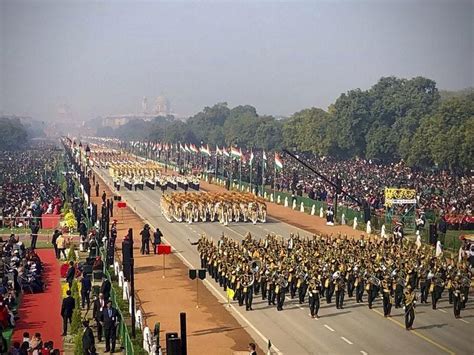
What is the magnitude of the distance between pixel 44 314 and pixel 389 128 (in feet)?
233

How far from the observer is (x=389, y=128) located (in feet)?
296

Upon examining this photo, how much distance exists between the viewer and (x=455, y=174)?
6688 centimetres

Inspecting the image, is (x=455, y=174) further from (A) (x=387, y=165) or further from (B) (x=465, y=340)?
(B) (x=465, y=340)

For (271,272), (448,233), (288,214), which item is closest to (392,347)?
(271,272)

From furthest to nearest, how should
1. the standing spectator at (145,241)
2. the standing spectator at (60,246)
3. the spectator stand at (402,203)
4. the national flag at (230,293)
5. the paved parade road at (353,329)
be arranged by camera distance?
the spectator stand at (402,203), the standing spectator at (145,241), the standing spectator at (60,246), the national flag at (230,293), the paved parade road at (353,329)

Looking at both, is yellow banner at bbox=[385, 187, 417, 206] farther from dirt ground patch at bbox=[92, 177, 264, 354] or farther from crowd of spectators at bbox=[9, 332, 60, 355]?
crowd of spectators at bbox=[9, 332, 60, 355]

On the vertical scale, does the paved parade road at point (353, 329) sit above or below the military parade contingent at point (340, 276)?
below

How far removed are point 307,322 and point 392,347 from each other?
3354 mm

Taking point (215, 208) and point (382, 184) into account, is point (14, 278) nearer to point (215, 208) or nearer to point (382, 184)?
point (215, 208)

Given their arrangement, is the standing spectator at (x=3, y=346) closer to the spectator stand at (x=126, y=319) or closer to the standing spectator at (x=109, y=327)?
the standing spectator at (x=109, y=327)

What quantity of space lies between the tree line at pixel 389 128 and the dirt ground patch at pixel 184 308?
38901mm

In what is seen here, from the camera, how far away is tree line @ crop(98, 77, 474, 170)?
67562mm

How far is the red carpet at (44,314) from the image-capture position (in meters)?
21.5

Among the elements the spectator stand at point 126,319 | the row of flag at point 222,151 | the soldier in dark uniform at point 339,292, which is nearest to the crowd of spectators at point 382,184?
the row of flag at point 222,151
